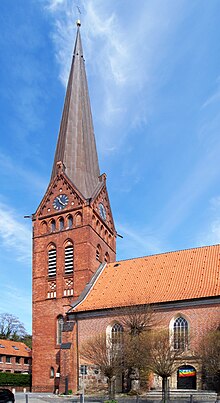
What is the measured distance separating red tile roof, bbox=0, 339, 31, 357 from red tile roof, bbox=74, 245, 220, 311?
23.2 m

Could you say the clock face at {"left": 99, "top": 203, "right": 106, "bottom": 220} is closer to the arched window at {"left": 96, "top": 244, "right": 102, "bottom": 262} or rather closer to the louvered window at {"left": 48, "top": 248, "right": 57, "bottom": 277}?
the arched window at {"left": 96, "top": 244, "right": 102, "bottom": 262}

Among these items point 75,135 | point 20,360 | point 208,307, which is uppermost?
point 75,135

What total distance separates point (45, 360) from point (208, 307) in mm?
15289

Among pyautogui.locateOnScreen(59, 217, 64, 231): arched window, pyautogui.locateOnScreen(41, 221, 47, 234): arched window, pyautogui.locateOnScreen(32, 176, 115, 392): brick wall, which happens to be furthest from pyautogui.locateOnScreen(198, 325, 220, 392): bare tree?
pyautogui.locateOnScreen(41, 221, 47, 234): arched window

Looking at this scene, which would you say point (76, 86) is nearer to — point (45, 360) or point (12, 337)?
point (45, 360)

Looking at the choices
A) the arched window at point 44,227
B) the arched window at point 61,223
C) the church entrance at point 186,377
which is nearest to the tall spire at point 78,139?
the arched window at point 61,223

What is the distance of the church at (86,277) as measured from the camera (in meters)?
31.1

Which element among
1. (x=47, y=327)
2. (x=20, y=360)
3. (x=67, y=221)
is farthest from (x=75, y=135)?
(x=20, y=360)

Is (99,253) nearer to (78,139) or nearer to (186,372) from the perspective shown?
(78,139)

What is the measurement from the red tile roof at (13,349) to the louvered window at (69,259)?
21017 millimetres

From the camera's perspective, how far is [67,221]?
4094 cm

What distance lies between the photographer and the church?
31125mm

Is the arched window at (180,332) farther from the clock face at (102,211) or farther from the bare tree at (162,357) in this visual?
the clock face at (102,211)

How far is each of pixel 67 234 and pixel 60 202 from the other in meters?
3.44
